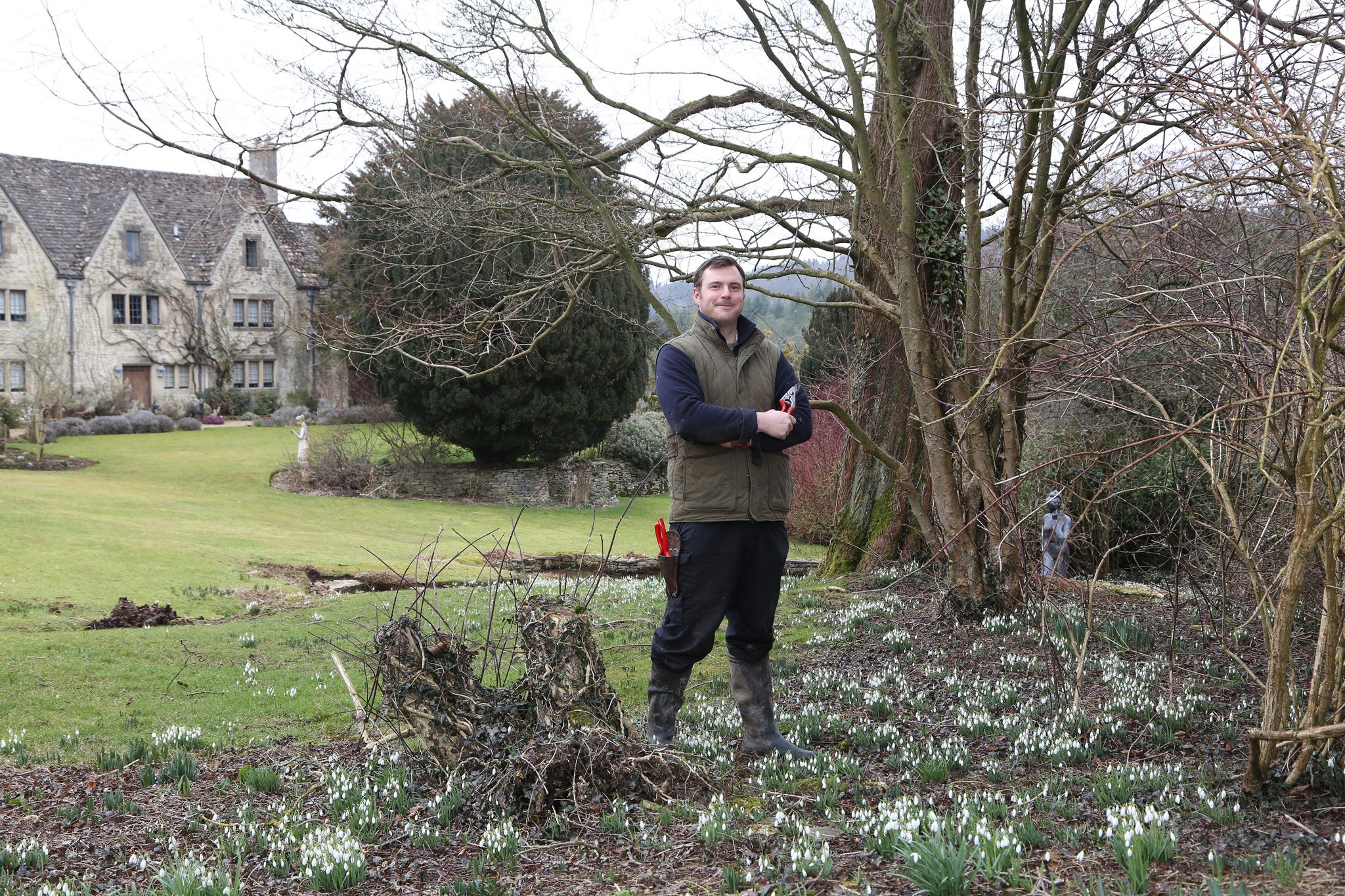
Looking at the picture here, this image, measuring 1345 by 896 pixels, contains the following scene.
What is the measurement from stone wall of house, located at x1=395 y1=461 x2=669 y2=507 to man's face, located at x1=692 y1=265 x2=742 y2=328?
2380 centimetres

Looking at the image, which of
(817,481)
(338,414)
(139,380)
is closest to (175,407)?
(139,380)

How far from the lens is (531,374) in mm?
27859

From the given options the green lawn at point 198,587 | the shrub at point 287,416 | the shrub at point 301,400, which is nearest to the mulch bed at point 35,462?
the green lawn at point 198,587

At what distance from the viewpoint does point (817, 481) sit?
67.8 feet

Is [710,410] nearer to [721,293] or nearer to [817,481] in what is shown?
[721,293]

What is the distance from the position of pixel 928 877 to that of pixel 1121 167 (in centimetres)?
631

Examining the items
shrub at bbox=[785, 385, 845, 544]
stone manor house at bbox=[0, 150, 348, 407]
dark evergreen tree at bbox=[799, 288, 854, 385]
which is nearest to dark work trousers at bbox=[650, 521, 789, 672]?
shrub at bbox=[785, 385, 845, 544]

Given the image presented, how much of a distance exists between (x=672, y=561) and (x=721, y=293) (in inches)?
55.0

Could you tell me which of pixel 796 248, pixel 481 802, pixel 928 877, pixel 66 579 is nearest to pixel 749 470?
pixel 481 802

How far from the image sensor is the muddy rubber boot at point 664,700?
5.47 m

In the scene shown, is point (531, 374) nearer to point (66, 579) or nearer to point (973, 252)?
point (66, 579)

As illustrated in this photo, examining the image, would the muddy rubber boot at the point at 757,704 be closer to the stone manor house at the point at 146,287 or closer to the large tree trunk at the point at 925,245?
the large tree trunk at the point at 925,245

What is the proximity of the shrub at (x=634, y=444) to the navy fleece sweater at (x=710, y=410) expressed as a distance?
27.5m

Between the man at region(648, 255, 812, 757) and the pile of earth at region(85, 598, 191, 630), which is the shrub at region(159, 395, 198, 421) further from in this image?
the man at region(648, 255, 812, 757)
